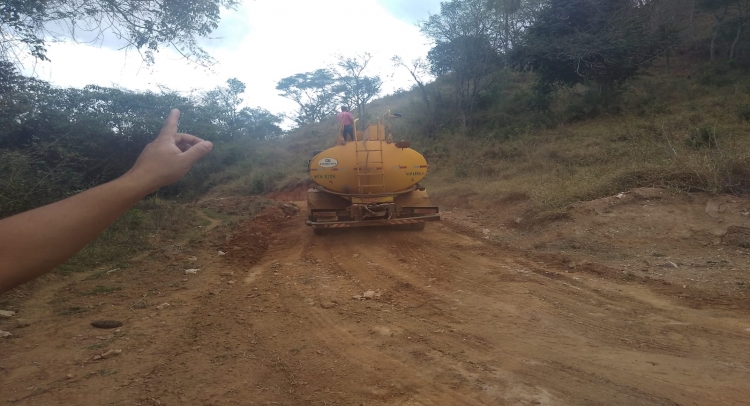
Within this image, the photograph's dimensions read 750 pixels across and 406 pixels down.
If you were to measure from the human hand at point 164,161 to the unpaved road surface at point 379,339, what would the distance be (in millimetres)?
2064

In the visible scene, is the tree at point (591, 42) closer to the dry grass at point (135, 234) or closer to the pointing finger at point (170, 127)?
the dry grass at point (135, 234)

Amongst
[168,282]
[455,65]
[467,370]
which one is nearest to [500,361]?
[467,370]

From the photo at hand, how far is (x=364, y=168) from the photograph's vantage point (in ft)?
29.1

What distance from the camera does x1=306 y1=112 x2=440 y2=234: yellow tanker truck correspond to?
877cm

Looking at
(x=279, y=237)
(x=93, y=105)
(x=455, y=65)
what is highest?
(x=455, y=65)

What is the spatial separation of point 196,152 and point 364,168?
740 cm

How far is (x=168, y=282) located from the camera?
245 inches

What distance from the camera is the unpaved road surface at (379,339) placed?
3.11m

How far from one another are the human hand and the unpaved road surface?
206 cm

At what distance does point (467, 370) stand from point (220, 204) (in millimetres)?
12956

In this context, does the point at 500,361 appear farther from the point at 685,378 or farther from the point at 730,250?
the point at 730,250

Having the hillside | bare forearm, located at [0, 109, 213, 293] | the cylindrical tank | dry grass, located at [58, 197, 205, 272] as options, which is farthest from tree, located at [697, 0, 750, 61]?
bare forearm, located at [0, 109, 213, 293]

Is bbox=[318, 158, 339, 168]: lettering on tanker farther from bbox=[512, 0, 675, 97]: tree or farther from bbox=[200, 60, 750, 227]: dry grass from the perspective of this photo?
bbox=[512, 0, 675, 97]: tree

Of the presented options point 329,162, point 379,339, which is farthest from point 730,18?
point 379,339
